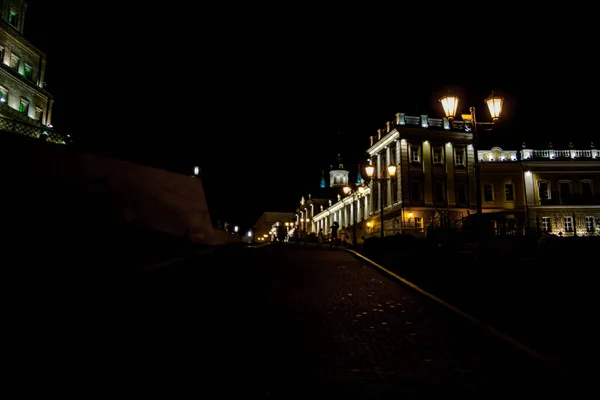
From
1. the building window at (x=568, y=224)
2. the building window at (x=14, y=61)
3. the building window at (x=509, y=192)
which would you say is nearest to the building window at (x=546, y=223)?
the building window at (x=568, y=224)

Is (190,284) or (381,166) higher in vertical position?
(381,166)

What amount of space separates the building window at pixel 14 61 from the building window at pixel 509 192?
161 feet

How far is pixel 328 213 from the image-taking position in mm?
80750

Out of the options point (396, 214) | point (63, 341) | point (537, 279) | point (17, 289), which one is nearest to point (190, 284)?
point (17, 289)

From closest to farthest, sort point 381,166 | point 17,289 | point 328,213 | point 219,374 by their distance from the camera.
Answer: point 219,374 < point 17,289 < point 381,166 < point 328,213

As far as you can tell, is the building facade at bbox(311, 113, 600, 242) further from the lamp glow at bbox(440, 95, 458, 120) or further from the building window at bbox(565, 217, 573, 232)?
Answer: the lamp glow at bbox(440, 95, 458, 120)

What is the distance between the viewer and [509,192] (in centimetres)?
4588

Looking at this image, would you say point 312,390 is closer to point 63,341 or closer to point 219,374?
point 219,374

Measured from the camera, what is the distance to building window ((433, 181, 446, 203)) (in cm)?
4534

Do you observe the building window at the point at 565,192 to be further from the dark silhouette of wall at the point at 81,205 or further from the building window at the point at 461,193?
the dark silhouette of wall at the point at 81,205

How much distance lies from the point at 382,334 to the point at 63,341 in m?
4.10

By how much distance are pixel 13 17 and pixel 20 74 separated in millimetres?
5700

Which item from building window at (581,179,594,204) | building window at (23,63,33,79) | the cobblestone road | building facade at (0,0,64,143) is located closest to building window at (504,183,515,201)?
building window at (581,179,594,204)

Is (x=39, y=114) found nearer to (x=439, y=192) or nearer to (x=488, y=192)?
(x=439, y=192)
